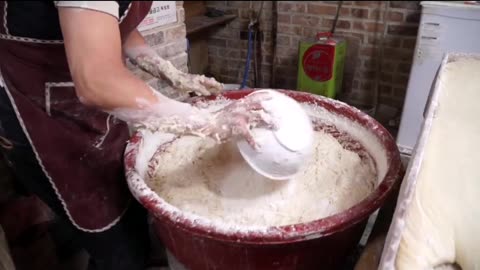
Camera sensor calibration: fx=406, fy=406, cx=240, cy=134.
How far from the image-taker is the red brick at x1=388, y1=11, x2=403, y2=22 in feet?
7.62

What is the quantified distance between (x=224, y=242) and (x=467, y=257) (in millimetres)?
462

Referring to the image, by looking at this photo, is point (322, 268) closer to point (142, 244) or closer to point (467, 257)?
point (467, 257)

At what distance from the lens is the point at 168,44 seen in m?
1.41

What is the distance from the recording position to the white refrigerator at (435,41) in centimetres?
169

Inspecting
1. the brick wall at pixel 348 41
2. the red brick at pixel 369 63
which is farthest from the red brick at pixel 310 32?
the red brick at pixel 369 63

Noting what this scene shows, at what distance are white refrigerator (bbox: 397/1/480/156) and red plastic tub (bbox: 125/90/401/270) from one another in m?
1.05

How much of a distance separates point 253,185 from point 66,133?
43 cm

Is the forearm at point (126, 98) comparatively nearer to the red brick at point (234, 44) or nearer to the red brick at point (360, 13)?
the red brick at point (360, 13)

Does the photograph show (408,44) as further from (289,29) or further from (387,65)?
(289,29)

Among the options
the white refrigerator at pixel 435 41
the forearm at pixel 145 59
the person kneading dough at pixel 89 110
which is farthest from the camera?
the white refrigerator at pixel 435 41

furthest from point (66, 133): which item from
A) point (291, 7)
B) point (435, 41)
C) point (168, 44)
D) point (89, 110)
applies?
point (291, 7)

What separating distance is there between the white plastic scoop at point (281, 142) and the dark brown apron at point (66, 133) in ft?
1.01

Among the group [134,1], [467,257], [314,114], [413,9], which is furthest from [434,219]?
[413,9]

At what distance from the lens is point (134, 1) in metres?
0.53
